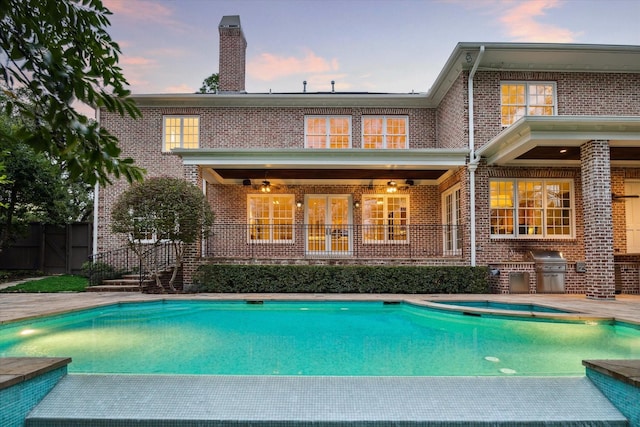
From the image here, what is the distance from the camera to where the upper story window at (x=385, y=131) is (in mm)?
14477

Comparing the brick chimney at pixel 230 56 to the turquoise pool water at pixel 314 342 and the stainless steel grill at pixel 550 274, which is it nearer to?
the turquoise pool water at pixel 314 342

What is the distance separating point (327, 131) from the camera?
14.6 meters

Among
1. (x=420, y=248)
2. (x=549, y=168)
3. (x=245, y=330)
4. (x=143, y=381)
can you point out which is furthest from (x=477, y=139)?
(x=143, y=381)

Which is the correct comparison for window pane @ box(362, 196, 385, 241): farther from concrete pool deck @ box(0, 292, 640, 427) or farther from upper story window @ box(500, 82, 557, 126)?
concrete pool deck @ box(0, 292, 640, 427)

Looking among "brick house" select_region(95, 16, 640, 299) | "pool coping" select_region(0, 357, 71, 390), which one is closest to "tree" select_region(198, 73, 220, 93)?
"brick house" select_region(95, 16, 640, 299)

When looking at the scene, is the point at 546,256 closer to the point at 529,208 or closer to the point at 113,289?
the point at 529,208

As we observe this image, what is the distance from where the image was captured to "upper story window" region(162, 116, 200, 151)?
1451cm

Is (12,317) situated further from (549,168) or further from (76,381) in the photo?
(549,168)

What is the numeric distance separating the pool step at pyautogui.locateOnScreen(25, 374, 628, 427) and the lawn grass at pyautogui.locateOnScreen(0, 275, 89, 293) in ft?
30.6

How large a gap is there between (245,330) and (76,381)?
3.39 meters

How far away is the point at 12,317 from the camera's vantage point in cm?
659

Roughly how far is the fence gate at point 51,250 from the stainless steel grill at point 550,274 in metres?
14.7

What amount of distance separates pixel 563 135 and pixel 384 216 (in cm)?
653

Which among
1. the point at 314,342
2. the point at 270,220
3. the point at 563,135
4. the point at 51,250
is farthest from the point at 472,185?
the point at 51,250
